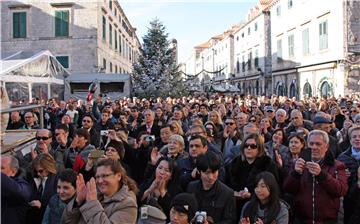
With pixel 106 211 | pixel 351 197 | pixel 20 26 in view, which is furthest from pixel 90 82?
pixel 106 211

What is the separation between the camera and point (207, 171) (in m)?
4.57

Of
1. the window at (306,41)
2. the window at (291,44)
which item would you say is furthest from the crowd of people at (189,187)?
the window at (291,44)

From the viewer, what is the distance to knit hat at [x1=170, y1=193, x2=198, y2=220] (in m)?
3.90

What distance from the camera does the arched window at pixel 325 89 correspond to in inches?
996

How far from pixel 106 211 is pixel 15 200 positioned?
128cm

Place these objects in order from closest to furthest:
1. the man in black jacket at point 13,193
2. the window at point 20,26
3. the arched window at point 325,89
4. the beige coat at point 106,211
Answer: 1. the beige coat at point 106,211
2. the man in black jacket at point 13,193
3. the arched window at point 325,89
4. the window at point 20,26

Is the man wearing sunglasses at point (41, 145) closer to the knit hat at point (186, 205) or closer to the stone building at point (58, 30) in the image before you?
the knit hat at point (186, 205)

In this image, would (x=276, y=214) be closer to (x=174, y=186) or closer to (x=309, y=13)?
(x=174, y=186)

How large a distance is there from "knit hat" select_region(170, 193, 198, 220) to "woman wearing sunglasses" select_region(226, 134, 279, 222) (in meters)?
1.26

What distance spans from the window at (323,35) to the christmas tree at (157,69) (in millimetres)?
9050

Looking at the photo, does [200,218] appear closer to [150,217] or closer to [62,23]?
[150,217]

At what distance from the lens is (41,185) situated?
15.8 ft

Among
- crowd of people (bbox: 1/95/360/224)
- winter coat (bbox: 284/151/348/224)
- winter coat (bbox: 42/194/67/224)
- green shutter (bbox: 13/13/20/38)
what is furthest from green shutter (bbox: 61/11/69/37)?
winter coat (bbox: 284/151/348/224)

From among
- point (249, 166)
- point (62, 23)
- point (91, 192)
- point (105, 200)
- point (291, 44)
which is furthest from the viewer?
point (291, 44)
